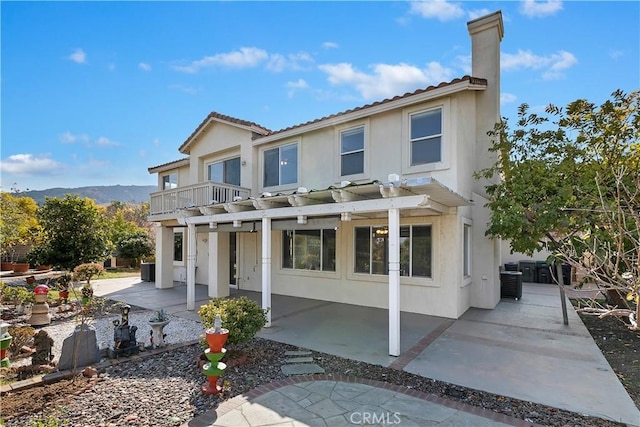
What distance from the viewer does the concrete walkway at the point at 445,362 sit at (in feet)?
14.1

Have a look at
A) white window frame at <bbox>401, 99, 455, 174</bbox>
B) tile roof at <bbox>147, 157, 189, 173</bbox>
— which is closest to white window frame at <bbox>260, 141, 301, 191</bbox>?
white window frame at <bbox>401, 99, 455, 174</bbox>

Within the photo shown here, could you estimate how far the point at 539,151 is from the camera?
9492mm

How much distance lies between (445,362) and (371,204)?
335cm

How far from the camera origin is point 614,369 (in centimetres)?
595

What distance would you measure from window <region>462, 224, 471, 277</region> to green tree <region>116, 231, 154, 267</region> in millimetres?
21914

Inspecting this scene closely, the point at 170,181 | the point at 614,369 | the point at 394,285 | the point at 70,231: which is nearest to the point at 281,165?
the point at 394,285

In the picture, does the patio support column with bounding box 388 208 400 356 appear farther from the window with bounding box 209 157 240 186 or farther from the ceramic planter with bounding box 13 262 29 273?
the ceramic planter with bounding box 13 262 29 273

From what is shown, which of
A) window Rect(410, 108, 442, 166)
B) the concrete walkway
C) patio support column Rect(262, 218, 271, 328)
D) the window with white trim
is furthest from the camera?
the window with white trim

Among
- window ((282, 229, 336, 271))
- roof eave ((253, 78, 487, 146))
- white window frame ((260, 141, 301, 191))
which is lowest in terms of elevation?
window ((282, 229, 336, 271))

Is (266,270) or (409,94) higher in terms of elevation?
(409,94)

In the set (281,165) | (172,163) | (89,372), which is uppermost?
(172,163)

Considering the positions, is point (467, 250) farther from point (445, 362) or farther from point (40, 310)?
point (40, 310)

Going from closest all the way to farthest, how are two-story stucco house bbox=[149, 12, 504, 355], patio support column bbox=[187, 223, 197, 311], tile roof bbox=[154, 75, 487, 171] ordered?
two-story stucco house bbox=[149, 12, 504, 355]
tile roof bbox=[154, 75, 487, 171]
patio support column bbox=[187, 223, 197, 311]

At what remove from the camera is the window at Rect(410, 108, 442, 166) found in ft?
31.3
